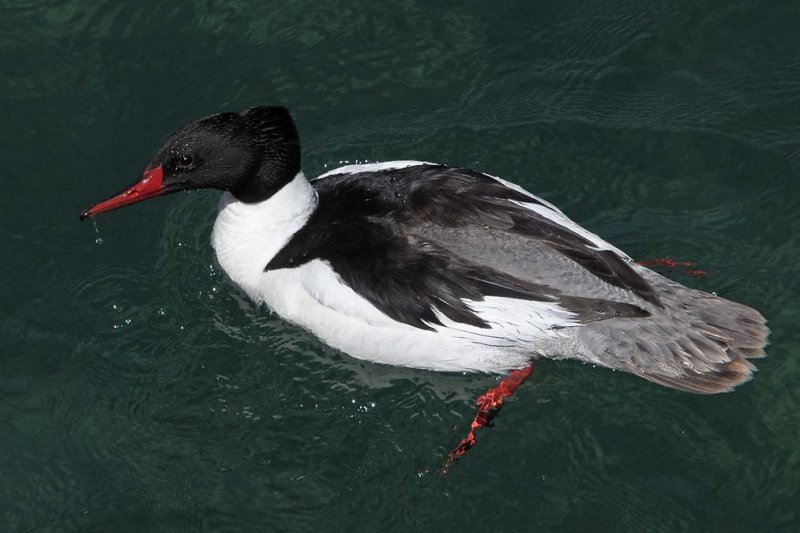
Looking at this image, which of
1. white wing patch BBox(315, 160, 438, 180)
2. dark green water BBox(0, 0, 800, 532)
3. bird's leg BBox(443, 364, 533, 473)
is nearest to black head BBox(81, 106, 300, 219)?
white wing patch BBox(315, 160, 438, 180)

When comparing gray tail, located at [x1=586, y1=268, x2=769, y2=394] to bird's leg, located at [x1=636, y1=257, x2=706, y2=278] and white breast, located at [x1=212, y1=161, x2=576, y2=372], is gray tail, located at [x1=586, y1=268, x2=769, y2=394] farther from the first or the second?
bird's leg, located at [x1=636, y1=257, x2=706, y2=278]

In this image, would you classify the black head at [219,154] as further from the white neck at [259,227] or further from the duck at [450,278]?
the white neck at [259,227]

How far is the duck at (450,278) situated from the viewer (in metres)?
6.57

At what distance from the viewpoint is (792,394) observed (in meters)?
6.86

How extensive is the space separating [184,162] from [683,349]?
3.15 meters

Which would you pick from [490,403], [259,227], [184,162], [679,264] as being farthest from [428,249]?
[679,264]

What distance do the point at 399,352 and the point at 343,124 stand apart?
2383 millimetres

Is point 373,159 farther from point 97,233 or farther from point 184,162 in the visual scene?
point 97,233

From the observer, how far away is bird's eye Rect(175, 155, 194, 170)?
683 cm

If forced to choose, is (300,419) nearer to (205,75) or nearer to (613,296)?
(613,296)

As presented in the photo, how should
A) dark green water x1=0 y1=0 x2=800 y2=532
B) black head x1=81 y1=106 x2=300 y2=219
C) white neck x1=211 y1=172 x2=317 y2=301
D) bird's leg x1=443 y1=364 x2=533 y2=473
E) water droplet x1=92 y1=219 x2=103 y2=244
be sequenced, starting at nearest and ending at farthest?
dark green water x1=0 y1=0 x2=800 y2=532
bird's leg x1=443 y1=364 x2=533 y2=473
black head x1=81 y1=106 x2=300 y2=219
white neck x1=211 y1=172 x2=317 y2=301
water droplet x1=92 y1=219 x2=103 y2=244

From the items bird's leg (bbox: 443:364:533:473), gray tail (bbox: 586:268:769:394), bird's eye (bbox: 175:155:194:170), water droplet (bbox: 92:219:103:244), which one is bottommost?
bird's leg (bbox: 443:364:533:473)

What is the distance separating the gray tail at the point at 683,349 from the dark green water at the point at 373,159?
0.63 ft

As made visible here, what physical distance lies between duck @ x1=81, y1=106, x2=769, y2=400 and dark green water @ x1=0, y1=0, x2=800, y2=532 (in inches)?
10.7
